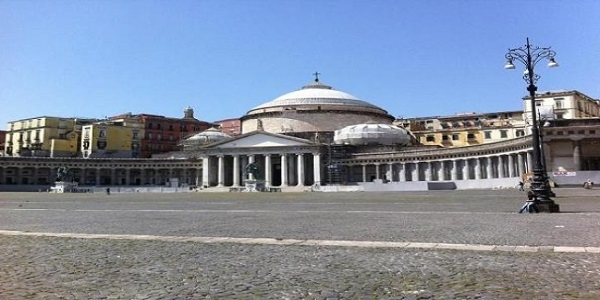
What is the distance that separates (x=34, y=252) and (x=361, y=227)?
8.25m

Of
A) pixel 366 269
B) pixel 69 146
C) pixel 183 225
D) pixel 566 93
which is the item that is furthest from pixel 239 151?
pixel 366 269

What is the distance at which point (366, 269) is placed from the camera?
7441 mm

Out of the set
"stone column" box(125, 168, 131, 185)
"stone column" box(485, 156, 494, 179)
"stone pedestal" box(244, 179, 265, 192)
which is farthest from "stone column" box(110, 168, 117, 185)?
"stone column" box(485, 156, 494, 179)

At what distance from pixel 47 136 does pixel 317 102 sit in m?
60.2

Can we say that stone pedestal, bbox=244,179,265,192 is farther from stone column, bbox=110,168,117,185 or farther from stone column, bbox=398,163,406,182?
stone column, bbox=110,168,117,185

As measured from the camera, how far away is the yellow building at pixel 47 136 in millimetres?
105938

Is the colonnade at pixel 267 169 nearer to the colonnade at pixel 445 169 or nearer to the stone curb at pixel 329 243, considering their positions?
the colonnade at pixel 445 169

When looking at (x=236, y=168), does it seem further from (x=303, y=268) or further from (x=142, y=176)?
(x=303, y=268)

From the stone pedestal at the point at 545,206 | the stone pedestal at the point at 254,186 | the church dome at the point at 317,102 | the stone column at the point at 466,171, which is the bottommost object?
the stone pedestal at the point at 545,206

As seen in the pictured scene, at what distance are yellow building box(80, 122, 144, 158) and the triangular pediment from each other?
2535 cm

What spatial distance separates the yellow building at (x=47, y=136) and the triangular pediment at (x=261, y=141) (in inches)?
1444

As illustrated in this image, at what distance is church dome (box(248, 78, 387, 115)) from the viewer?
10619cm

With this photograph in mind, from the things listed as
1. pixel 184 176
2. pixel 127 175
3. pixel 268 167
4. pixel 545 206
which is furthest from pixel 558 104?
pixel 127 175

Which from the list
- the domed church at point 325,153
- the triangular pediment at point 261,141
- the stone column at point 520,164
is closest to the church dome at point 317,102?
the domed church at point 325,153
